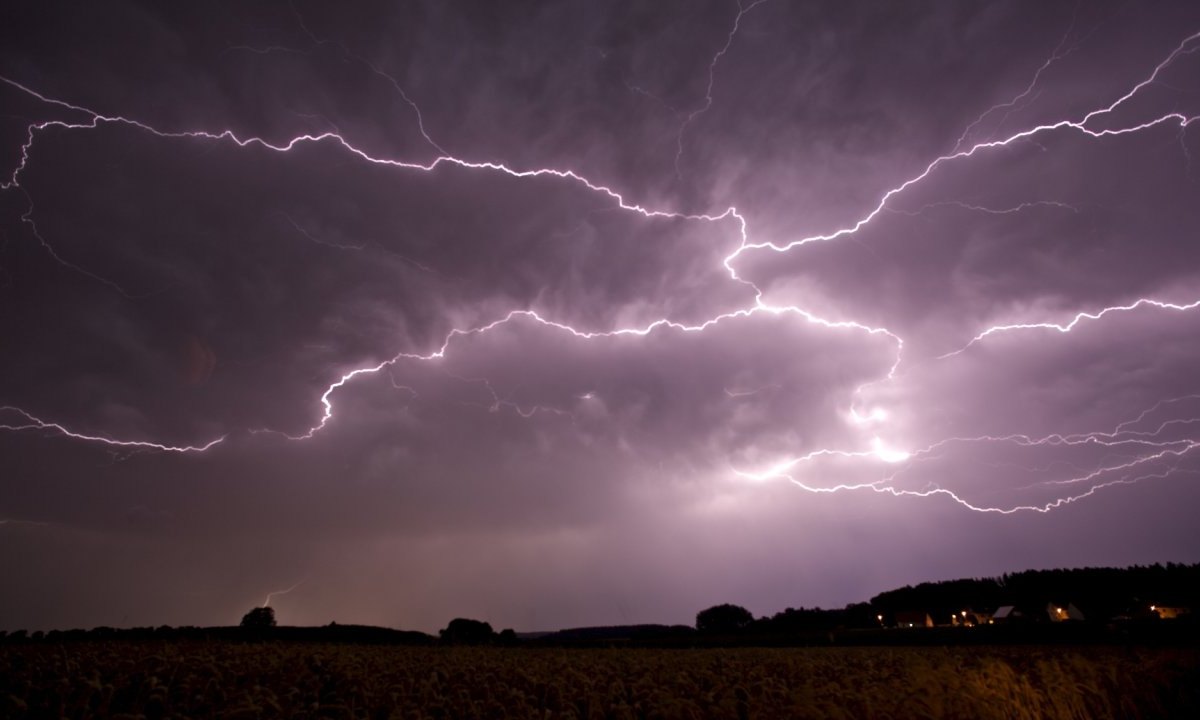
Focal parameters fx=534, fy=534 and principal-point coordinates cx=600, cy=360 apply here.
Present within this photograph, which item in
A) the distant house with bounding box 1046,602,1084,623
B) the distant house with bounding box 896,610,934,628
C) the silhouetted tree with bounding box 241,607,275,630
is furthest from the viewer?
the distant house with bounding box 896,610,934,628

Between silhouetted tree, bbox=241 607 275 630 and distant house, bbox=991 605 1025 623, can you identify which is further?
distant house, bbox=991 605 1025 623

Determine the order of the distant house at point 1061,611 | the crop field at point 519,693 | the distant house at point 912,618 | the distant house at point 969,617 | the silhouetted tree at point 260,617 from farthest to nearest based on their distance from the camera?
1. the distant house at point 912,618
2. the distant house at point 969,617
3. the distant house at point 1061,611
4. the silhouetted tree at point 260,617
5. the crop field at point 519,693

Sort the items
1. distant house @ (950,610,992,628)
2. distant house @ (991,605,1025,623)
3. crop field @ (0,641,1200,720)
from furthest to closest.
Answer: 1. distant house @ (950,610,992,628)
2. distant house @ (991,605,1025,623)
3. crop field @ (0,641,1200,720)

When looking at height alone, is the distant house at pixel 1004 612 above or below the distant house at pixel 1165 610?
below

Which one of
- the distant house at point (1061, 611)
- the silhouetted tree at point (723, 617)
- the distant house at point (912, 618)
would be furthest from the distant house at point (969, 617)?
the silhouetted tree at point (723, 617)

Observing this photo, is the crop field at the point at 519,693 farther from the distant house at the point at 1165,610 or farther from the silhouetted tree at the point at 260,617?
the distant house at the point at 1165,610

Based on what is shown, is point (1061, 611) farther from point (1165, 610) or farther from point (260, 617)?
point (260, 617)

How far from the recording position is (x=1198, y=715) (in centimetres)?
A: 772

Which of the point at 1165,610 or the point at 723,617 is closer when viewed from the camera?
the point at 1165,610

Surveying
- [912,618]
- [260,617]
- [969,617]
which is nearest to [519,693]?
[260,617]

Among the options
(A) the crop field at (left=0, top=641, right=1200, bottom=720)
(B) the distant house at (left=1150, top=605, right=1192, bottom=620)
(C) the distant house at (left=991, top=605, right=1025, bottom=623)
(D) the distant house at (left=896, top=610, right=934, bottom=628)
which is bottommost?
(D) the distant house at (left=896, top=610, right=934, bottom=628)

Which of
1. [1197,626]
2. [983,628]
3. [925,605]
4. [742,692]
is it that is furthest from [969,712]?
[925,605]

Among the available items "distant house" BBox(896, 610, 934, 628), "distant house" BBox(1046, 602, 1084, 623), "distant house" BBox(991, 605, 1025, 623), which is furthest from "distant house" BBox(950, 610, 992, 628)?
"distant house" BBox(1046, 602, 1084, 623)

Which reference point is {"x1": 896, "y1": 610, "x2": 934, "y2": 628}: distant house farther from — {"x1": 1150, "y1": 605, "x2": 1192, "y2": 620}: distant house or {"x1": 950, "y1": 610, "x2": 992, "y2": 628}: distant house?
{"x1": 1150, "y1": 605, "x2": 1192, "y2": 620}: distant house
